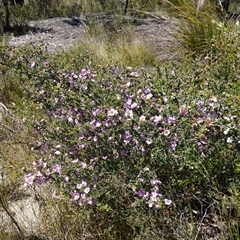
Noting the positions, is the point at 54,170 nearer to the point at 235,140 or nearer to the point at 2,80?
the point at 235,140

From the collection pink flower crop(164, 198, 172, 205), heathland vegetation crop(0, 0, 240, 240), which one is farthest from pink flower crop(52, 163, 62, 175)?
pink flower crop(164, 198, 172, 205)

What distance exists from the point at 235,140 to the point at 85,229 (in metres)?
0.85

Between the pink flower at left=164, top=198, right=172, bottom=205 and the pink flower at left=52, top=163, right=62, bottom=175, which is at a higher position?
the pink flower at left=52, top=163, right=62, bottom=175

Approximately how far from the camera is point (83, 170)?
188 cm

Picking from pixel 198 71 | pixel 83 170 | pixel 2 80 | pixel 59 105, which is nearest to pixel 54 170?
pixel 83 170

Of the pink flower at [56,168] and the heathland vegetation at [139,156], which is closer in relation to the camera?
the heathland vegetation at [139,156]

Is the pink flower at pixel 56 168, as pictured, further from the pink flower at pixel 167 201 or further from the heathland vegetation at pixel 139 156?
the pink flower at pixel 167 201

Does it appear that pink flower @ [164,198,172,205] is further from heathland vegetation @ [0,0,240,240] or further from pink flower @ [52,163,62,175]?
pink flower @ [52,163,62,175]

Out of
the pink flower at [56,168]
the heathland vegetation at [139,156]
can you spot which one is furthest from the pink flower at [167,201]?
the pink flower at [56,168]

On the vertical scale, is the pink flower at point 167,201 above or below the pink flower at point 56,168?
below

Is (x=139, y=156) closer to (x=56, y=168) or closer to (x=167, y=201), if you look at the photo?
(x=167, y=201)

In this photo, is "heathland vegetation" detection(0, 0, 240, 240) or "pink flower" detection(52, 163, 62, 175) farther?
"pink flower" detection(52, 163, 62, 175)

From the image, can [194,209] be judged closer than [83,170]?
No

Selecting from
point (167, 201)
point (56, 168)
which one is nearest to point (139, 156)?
point (167, 201)
